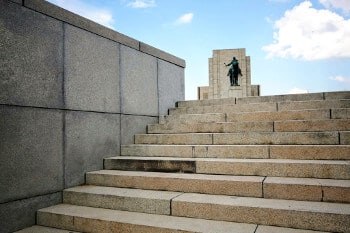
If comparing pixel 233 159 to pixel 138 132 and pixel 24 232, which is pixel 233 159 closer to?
pixel 138 132

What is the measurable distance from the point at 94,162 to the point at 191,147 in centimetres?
170

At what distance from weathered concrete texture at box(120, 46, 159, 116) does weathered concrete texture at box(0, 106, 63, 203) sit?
1.70 m

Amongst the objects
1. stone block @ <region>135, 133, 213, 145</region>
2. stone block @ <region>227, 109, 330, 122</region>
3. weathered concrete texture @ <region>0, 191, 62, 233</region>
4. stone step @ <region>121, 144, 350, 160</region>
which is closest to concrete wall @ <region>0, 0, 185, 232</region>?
weathered concrete texture @ <region>0, 191, 62, 233</region>

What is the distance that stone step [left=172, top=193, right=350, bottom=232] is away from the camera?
9.09ft

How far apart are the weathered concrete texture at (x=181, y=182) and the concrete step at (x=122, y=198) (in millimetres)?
122

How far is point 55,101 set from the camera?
4.09 meters

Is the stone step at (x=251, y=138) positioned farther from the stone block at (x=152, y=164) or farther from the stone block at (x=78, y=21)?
the stone block at (x=78, y=21)

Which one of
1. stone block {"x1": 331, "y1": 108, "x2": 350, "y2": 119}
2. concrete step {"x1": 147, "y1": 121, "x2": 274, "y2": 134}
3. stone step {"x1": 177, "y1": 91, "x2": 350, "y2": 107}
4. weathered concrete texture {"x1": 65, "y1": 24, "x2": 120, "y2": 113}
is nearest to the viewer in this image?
weathered concrete texture {"x1": 65, "y1": 24, "x2": 120, "y2": 113}

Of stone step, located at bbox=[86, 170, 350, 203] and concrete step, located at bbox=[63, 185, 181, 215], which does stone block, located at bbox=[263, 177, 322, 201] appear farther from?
concrete step, located at bbox=[63, 185, 181, 215]

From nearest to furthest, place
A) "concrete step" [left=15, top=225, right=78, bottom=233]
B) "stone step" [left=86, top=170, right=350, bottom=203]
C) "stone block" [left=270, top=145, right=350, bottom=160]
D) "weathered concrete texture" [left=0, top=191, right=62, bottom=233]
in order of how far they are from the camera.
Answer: "stone step" [left=86, top=170, right=350, bottom=203], "weathered concrete texture" [left=0, top=191, right=62, bottom=233], "concrete step" [left=15, top=225, right=78, bottom=233], "stone block" [left=270, top=145, right=350, bottom=160]

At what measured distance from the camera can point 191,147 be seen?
471 centimetres

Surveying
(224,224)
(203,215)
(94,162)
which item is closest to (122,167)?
(94,162)

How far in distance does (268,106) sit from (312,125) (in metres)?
1.17

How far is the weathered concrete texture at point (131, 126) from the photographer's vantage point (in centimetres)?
547
